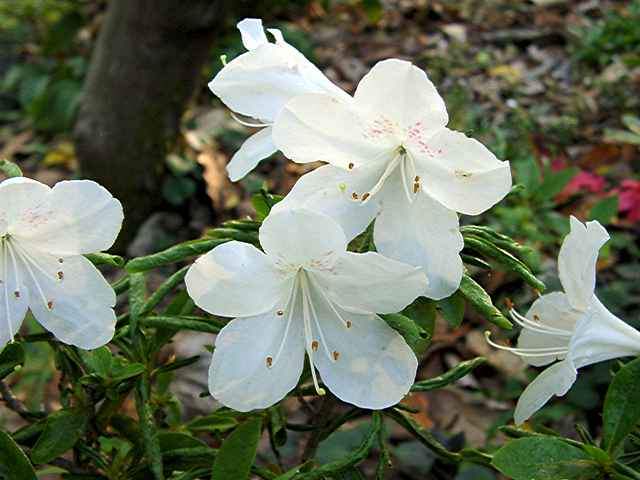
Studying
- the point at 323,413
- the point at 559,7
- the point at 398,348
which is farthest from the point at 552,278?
the point at 559,7

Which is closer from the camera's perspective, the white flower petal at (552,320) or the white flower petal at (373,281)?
the white flower petal at (373,281)

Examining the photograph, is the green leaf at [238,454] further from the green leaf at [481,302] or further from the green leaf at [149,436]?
the green leaf at [481,302]

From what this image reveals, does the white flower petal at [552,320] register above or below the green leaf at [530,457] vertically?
above

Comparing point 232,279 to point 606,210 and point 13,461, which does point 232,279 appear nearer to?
point 13,461

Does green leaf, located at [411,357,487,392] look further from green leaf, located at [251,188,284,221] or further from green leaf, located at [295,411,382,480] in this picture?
green leaf, located at [251,188,284,221]

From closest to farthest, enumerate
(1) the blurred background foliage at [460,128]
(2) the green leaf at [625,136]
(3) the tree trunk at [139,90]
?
(1) the blurred background foliage at [460,128] → (2) the green leaf at [625,136] → (3) the tree trunk at [139,90]

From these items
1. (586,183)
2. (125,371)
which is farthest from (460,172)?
(586,183)

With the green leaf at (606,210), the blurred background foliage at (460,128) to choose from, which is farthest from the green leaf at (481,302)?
the green leaf at (606,210)

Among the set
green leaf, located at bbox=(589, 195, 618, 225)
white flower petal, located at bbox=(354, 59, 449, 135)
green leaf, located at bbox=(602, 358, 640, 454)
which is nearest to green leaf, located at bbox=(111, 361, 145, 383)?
white flower petal, located at bbox=(354, 59, 449, 135)
